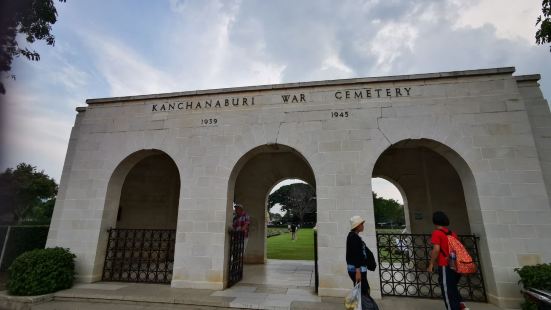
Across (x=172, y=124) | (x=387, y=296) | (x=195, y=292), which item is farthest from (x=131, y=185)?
(x=387, y=296)

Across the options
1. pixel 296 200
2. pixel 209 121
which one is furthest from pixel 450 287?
pixel 296 200

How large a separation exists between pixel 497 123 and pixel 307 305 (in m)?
6.18

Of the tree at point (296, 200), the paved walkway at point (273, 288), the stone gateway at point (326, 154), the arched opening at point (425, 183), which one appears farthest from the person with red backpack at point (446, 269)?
the tree at point (296, 200)

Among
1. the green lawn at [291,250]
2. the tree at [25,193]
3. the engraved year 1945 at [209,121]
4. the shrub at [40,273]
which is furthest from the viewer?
the green lawn at [291,250]

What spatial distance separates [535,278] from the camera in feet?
16.7

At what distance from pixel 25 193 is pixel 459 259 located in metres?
23.7

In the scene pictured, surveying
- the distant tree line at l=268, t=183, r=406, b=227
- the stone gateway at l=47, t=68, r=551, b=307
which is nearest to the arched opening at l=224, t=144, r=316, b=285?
the stone gateway at l=47, t=68, r=551, b=307

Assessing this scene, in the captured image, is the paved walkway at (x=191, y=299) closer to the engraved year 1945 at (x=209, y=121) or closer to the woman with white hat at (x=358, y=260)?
the woman with white hat at (x=358, y=260)

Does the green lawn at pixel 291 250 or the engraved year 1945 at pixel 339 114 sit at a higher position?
the engraved year 1945 at pixel 339 114

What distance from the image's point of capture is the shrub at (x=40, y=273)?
6.02m

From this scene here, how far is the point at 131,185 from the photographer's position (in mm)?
10672

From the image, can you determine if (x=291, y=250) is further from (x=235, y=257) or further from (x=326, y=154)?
(x=326, y=154)

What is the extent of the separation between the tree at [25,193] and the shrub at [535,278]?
7.38 meters

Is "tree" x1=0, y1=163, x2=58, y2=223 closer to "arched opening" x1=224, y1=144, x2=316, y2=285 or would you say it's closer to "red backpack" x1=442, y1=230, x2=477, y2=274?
"red backpack" x1=442, y1=230, x2=477, y2=274
